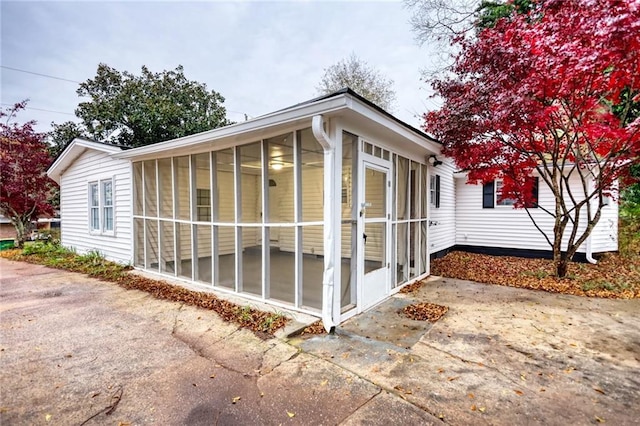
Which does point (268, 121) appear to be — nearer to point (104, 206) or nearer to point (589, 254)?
point (104, 206)

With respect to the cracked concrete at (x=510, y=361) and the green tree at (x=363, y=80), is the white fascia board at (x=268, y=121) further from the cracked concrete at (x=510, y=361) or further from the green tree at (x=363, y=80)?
the green tree at (x=363, y=80)

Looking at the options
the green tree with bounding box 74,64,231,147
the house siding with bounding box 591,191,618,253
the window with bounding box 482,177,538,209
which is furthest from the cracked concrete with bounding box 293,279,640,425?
the green tree with bounding box 74,64,231,147

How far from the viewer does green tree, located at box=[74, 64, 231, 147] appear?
46.2ft

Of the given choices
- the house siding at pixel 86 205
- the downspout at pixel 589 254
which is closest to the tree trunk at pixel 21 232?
the house siding at pixel 86 205

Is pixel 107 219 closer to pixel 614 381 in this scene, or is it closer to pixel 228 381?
pixel 228 381

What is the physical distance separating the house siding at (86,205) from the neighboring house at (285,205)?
5 cm

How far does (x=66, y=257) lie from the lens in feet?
27.6

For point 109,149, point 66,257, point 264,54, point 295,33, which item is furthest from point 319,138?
point 264,54

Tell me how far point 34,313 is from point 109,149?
4.22 m

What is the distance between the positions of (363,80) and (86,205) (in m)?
14.8

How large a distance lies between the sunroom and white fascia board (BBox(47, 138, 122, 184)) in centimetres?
93

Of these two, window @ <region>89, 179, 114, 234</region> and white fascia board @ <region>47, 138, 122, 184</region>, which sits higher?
white fascia board @ <region>47, 138, 122, 184</region>

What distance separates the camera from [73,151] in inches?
325

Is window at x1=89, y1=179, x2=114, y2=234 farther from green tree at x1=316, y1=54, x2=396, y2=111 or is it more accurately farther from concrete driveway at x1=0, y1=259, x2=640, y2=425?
green tree at x1=316, y1=54, x2=396, y2=111
